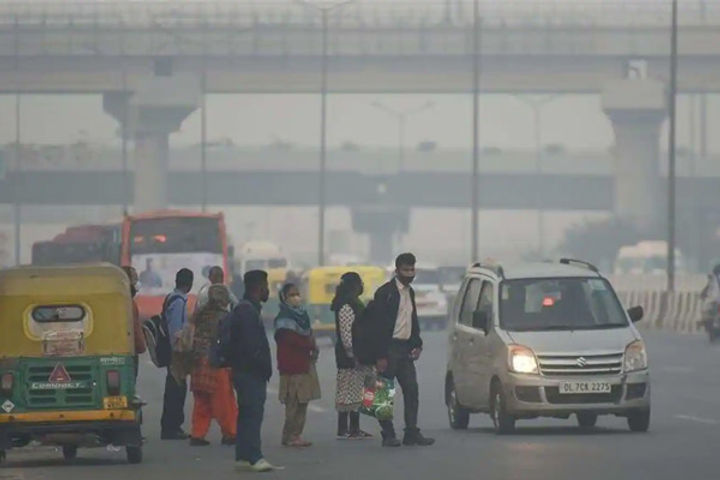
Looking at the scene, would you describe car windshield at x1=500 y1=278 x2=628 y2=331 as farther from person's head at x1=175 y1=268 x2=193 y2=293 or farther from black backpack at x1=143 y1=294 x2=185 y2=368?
black backpack at x1=143 y1=294 x2=185 y2=368

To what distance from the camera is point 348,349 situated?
21.4 m

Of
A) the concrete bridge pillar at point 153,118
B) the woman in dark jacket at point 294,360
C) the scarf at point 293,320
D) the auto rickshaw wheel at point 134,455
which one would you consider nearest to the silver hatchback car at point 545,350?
the woman in dark jacket at point 294,360

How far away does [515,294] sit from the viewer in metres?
22.5

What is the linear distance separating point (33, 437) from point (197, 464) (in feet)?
4.49

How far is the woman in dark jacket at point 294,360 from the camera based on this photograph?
810 inches

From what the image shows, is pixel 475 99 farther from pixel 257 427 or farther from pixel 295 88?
pixel 257 427

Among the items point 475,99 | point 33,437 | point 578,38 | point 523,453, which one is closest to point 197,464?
point 33,437

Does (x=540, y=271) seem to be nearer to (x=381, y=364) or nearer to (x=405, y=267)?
(x=405, y=267)

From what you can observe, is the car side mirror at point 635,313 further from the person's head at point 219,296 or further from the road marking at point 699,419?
the person's head at point 219,296

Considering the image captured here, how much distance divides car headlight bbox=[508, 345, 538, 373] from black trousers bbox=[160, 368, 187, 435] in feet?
10.8

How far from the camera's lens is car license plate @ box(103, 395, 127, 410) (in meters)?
18.9

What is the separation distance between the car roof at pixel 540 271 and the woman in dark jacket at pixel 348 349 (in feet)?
6.34

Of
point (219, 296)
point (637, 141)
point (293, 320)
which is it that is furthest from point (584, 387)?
point (637, 141)

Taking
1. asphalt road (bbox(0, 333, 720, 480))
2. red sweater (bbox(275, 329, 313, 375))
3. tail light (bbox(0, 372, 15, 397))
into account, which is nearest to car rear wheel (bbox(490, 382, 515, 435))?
asphalt road (bbox(0, 333, 720, 480))
